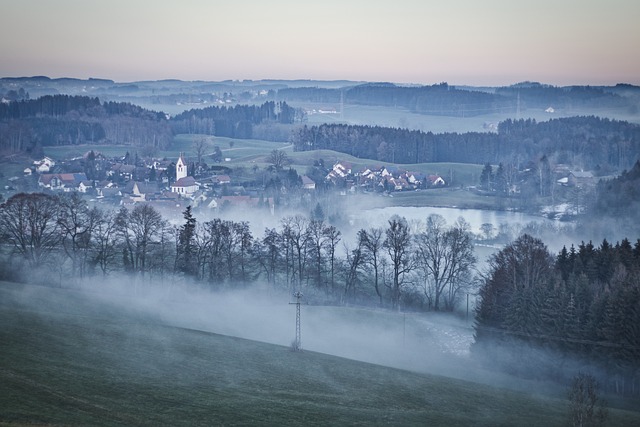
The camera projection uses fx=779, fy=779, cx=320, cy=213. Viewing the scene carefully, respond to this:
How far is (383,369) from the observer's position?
32.4m

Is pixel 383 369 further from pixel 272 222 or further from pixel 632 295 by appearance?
pixel 272 222

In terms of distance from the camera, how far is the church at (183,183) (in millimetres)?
96250

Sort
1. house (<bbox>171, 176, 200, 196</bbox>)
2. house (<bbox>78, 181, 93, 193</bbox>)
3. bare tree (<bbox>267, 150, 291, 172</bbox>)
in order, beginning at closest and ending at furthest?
house (<bbox>171, 176, 200, 196</bbox>) < house (<bbox>78, 181, 93, 193</bbox>) < bare tree (<bbox>267, 150, 291, 172</bbox>)

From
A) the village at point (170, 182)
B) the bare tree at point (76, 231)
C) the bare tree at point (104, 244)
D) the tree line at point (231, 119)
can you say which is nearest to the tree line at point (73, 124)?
the tree line at point (231, 119)

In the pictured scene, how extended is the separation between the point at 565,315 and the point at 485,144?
10633cm

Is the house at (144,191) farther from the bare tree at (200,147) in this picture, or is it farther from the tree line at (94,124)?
the tree line at (94,124)

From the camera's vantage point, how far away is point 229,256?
50.7m

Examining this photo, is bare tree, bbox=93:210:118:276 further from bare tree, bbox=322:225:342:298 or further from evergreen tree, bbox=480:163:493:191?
evergreen tree, bbox=480:163:493:191

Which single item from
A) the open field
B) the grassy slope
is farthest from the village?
the grassy slope

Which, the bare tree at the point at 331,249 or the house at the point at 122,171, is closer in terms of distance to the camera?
the bare tree at the point at 331,249

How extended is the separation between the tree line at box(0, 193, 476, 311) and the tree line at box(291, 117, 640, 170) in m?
83.1

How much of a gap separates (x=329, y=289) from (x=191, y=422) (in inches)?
1174

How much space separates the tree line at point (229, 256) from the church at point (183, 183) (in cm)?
4153

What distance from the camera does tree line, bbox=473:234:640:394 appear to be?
3638 cm
